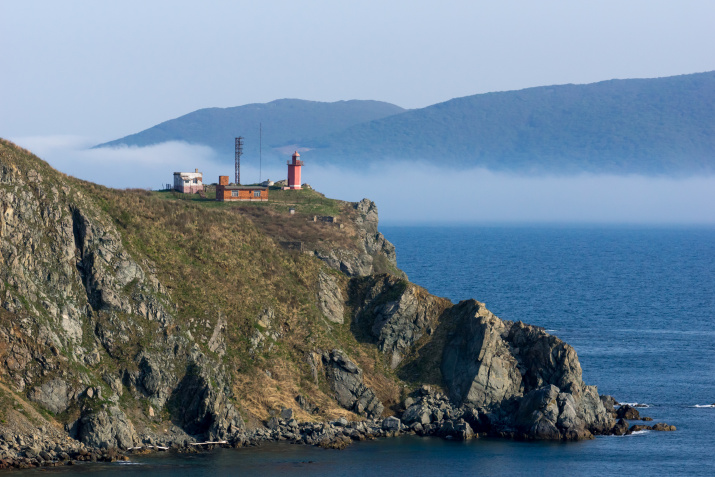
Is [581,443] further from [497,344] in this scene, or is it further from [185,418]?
[185,418]

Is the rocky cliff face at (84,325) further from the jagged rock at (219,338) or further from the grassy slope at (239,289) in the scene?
the jagged rock at (219,338)

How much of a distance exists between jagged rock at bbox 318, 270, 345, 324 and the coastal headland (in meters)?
0.24

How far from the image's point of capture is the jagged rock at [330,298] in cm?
11375

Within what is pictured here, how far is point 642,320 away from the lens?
172m

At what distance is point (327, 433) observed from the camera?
9556cm

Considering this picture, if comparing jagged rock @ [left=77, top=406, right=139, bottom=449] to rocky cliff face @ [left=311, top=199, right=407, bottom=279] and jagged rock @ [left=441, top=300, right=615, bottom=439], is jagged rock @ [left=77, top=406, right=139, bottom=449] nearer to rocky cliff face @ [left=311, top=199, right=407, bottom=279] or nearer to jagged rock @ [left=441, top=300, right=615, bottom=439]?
jagged rock @ [left=441, top=300, right=615, bottom=439]

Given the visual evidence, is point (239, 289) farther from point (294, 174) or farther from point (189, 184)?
point (294, 174)

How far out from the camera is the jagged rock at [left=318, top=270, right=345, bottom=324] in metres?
114

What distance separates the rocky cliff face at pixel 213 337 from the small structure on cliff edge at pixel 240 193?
52703mm

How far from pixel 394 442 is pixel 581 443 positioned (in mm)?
17438

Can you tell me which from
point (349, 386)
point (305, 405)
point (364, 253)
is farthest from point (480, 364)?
point (364, 253)

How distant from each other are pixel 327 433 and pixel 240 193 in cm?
8471

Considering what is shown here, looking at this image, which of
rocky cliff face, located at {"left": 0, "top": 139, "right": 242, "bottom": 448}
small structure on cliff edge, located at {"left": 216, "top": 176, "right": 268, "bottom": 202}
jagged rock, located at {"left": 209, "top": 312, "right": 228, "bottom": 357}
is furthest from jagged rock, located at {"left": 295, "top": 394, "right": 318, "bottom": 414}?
small structure on cliff edge, located at {"left": 216, "top": 176, "right": 268, "bottom": 202}

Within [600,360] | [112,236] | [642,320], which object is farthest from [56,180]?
[642,320]
